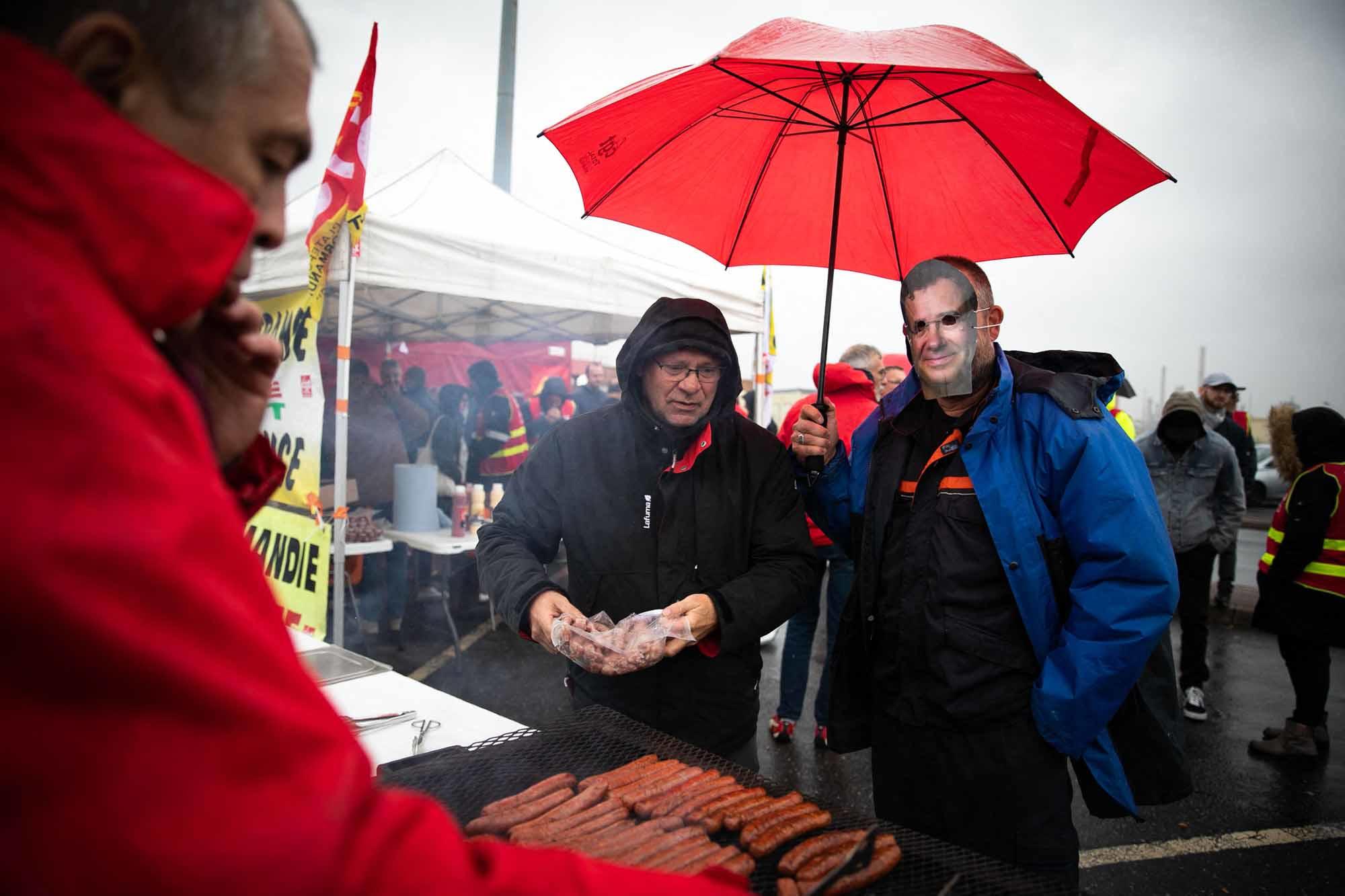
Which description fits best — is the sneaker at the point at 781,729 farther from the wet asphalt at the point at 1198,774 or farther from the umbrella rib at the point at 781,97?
the umbrella rib at the point at 781,97

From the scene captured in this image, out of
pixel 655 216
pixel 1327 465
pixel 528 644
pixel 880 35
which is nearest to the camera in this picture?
pixel 880 35

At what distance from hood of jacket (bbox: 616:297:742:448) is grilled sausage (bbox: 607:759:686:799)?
1.19m

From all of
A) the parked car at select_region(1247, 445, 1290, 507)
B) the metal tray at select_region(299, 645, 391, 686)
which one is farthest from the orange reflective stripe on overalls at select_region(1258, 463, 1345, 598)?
the parked car at select_region(1247, 445, 1290, 507)

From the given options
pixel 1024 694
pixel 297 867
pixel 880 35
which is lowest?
pixel 1024 694

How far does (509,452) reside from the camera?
26.6ft

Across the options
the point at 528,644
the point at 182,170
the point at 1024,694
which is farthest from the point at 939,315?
the point at 528,644

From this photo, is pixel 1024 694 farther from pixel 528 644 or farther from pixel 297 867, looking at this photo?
pixel 528 644

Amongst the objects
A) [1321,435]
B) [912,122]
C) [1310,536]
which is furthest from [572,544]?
[1321,435]

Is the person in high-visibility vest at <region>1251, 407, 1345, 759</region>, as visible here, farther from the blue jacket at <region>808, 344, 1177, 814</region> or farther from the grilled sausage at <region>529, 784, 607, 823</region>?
the grilled sausage at <region>529, 784, 607, 823</region>

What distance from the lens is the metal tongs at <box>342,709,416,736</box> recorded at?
8.34 ft

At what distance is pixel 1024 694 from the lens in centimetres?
230

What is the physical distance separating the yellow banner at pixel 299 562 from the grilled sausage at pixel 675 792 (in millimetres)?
3878

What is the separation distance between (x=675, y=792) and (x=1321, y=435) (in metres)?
5.49

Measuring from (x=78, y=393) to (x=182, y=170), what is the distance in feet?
0.75
